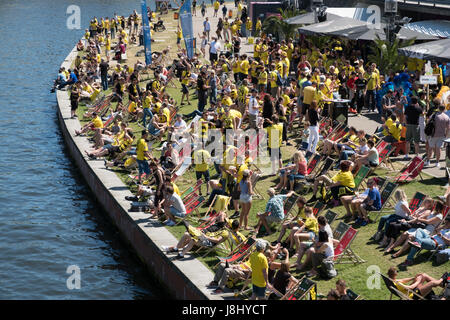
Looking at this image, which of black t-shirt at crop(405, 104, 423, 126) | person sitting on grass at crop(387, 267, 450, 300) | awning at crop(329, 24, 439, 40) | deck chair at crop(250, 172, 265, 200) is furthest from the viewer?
awning at crop(329, 24, 439, 40)

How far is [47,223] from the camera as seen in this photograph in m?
23.8

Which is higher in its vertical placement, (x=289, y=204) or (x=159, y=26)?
(x=159, y=26)

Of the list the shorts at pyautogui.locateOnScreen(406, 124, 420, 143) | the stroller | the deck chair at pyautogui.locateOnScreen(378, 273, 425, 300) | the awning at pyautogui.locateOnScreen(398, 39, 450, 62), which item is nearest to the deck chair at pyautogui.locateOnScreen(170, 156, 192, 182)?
the shorts at pyautogui.locateOnScreen(406, 124, 420, 143)

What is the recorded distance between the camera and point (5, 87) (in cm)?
4803

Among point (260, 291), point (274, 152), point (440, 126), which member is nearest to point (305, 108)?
point (274, 152)

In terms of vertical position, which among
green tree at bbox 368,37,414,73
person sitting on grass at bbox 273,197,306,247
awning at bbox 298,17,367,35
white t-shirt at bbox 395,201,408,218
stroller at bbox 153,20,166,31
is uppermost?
awning at bbox 298,17,367,35

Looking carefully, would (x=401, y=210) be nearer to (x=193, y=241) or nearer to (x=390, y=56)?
(x=193, y=241)

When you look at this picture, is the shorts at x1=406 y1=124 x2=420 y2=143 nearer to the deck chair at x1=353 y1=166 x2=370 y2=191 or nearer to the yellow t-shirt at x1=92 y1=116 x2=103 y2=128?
the deck chair at x1=353 y1=166 x2=370 y2=191

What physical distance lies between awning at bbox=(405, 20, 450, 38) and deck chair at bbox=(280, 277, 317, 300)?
18672mm

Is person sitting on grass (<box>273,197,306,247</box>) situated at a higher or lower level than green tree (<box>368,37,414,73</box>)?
lower

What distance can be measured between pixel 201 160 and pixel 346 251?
248 inches

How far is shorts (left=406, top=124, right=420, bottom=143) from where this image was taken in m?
21.3

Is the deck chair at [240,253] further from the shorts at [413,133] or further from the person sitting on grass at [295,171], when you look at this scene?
the shorts at [413,133]

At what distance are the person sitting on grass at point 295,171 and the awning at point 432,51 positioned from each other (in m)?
6.83
